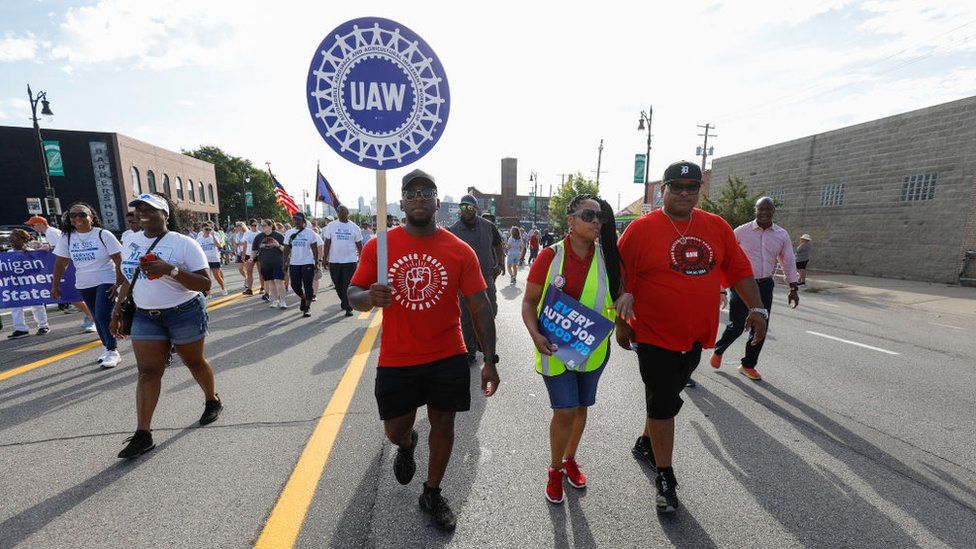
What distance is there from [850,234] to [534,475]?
22.9 meters

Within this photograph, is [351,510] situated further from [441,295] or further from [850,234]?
[850,234]

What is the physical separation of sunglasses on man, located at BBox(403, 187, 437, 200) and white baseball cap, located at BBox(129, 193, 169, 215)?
214 centimetres

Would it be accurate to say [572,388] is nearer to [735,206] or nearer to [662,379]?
[662,379]

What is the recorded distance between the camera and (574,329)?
2367 mm

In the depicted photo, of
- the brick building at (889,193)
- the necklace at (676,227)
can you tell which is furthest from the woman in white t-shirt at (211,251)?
the brick building at (889,193)

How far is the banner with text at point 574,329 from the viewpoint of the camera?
2.35 metres

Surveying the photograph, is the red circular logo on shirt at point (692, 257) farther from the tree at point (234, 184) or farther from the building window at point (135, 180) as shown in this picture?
the tree at point (234, 184)

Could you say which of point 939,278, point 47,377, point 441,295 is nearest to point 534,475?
point 441,295

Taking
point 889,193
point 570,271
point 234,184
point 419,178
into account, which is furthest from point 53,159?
point 234,184

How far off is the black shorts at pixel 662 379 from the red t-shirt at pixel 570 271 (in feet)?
1.85

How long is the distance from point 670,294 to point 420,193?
5.13ft

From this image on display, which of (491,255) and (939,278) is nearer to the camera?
(491,255)

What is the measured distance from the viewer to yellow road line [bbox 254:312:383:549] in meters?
2.14

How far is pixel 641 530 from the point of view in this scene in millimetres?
2262
